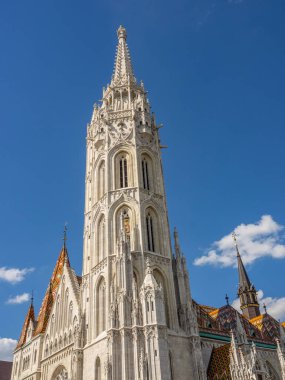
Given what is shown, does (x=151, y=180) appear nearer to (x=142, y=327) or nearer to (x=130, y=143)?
(x=130, y=143)

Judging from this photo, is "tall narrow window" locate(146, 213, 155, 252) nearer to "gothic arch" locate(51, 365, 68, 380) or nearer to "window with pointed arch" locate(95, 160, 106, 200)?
"window with pointed arch" locate(95, 160, 106, 200)

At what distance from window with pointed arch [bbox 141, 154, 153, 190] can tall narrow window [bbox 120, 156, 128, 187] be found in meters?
1.39

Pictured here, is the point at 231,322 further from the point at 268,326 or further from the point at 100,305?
the point at 100,305

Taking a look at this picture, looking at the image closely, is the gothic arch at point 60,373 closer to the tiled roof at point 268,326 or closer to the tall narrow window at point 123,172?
the tall narrow window at point 123,172

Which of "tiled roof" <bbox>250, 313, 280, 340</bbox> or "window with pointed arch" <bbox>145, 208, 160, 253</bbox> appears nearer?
"window with pointed arch" <bbox>145, 208, 160, 253</bbox>

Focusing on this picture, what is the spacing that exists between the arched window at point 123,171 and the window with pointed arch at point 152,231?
3096 mm

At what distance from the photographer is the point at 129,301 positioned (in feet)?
87.9

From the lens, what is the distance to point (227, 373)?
2844 cm

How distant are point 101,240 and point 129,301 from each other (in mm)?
6734

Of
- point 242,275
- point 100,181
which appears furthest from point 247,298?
point 100,181

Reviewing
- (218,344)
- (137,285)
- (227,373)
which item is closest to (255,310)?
(218,344)

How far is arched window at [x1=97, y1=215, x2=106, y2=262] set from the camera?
103 feet

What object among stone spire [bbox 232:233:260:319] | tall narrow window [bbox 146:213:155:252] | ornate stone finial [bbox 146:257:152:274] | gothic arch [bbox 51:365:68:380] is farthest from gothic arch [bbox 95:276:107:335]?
stone spire [bbox 232:233:260:319]

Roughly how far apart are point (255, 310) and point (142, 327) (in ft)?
112
